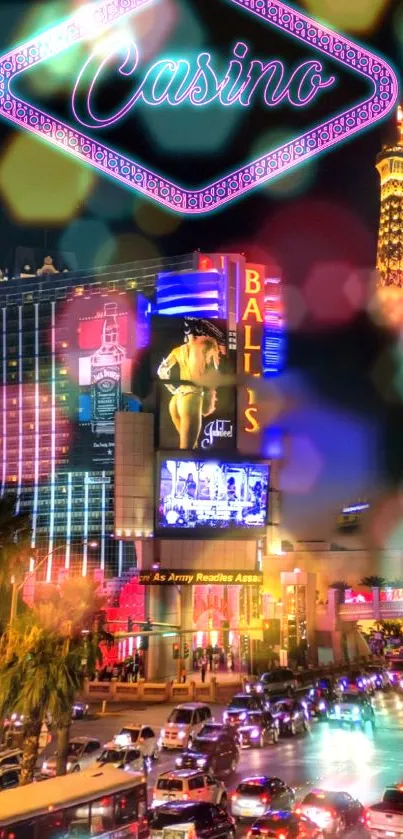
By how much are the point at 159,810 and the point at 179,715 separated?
14829 mm

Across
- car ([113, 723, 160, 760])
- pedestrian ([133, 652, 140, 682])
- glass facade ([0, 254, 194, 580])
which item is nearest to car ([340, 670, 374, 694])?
pedestrian ([133, 652, 140, 682])

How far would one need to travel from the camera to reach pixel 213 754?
95.4 ft

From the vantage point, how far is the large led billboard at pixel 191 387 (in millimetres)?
63594

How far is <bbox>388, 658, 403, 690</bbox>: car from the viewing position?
5856 cm

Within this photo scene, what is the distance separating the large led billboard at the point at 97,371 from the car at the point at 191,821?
251 ft

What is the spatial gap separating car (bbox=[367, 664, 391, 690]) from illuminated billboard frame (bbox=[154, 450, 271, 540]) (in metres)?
11.7

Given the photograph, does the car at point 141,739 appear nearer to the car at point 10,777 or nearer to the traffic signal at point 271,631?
the car at point 10,777

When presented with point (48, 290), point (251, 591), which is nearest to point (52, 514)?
point (48, 290)

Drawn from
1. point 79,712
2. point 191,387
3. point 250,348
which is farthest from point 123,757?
point 250,348

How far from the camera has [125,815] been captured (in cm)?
1800

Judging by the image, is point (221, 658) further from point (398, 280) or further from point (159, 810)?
point (398, 280)

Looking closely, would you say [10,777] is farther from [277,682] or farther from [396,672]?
[396,672]

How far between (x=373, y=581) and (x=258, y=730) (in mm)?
42914

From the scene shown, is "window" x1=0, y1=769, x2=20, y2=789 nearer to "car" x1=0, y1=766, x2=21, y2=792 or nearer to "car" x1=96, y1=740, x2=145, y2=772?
"car" x1=0, y1=766, x2=21, y2=792
